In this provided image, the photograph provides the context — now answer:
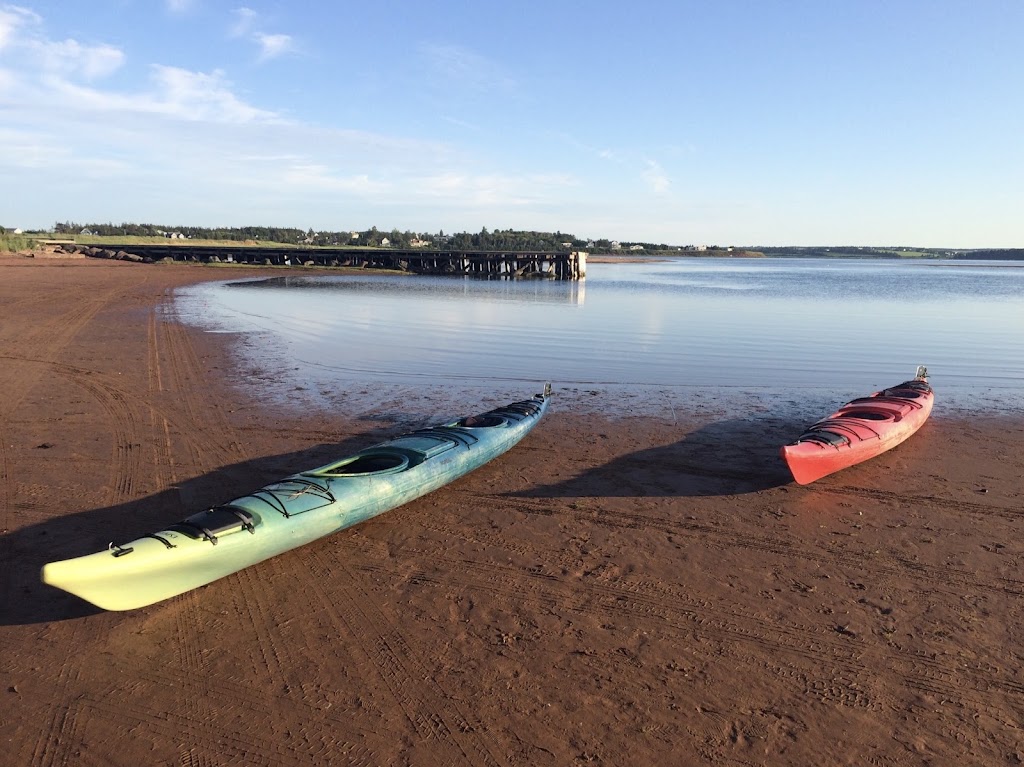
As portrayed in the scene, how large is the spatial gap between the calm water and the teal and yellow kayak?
6704mm

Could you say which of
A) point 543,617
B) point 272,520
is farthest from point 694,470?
point 272,520

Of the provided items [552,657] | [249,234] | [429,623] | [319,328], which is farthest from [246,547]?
[249,234]

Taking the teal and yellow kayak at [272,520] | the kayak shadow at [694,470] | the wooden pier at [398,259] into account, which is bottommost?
the kayak shadow at [694,470]

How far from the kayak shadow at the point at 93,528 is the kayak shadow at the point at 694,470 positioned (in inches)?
160

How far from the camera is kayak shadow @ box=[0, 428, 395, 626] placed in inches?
240

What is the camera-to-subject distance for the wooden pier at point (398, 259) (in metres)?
67.6

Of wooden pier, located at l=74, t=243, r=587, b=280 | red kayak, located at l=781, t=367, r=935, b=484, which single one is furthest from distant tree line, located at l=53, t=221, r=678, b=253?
red kayak, located at l=781, t=367, r=935, b=484

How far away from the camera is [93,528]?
25.1ft

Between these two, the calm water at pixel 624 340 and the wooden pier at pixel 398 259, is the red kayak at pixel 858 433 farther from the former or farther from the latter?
the wooden pier at pixel 398 259

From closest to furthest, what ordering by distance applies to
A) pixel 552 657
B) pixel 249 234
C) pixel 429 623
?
pixel 552 657
pixel 429 623
pixel 249 234

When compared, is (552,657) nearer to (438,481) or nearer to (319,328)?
(438,481)

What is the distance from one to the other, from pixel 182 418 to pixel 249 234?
145m

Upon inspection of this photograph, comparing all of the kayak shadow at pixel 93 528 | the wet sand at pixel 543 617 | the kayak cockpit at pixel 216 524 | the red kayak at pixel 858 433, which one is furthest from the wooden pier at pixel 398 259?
the kayak cockpit at pixel 216 524

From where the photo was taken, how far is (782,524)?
27.5 ft
